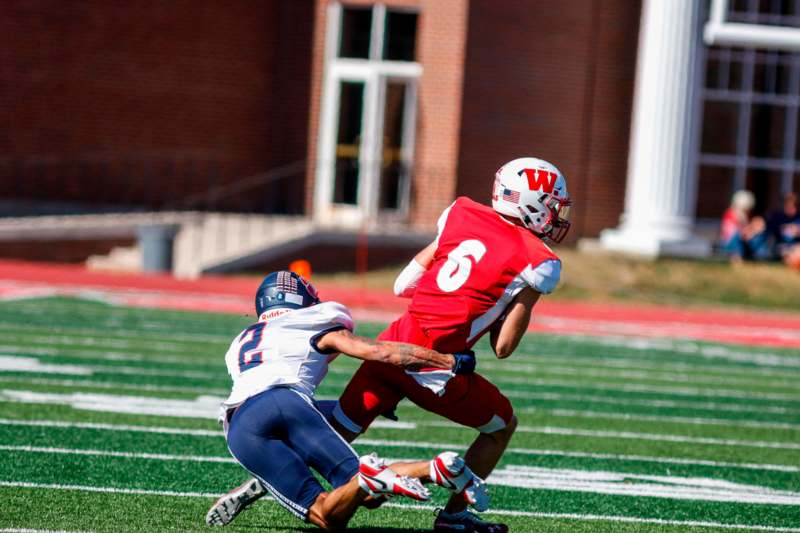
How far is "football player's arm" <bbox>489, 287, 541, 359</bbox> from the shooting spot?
5.94m

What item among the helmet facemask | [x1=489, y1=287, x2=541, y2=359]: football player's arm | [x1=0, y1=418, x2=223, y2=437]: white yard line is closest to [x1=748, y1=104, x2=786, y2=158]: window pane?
[x1=0, y1=418, x2=223, y2=437]: white yard line

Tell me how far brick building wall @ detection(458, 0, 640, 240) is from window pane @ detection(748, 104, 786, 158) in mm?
2199

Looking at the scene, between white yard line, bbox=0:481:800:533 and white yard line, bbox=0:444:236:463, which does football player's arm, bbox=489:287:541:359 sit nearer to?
white yard line, bbox=0:481:800:533

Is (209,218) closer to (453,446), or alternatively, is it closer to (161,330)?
(161,330)

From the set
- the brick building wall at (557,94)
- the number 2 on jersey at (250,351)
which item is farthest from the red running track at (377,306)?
the number 2 on jersey at (250,351)

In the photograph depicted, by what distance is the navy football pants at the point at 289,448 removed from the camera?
577cm

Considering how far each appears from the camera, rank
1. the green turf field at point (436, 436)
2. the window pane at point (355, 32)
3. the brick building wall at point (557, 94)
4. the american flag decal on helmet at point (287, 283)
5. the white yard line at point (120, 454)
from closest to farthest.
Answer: the american flag decal on helmet at point (287, 283)
the green turf field at point (436, 436)
the white yard line at point (120, 454)
the brick building wall at point (557, 94)
the window pane at point (355, 32)

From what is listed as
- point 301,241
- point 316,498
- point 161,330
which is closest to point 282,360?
point 316,498

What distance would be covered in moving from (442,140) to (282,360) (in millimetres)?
18977

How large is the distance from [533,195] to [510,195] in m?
0.10

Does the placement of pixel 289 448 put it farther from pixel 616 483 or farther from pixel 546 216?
pixel 616 483

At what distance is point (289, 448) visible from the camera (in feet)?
19.1

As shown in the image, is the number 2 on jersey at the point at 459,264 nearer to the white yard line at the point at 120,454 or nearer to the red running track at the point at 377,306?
the white yard line at the point at 120,454

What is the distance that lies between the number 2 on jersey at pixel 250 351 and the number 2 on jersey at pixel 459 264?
0.79 metres
